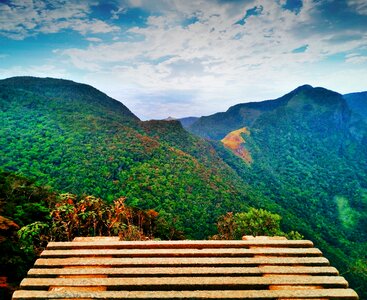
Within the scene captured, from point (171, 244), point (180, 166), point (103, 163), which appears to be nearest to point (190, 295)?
point (171, 244)

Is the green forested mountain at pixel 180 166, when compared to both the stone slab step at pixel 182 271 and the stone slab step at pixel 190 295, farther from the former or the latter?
the stone slab step at pixel 190 295

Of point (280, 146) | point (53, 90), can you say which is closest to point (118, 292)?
point (53, 90)

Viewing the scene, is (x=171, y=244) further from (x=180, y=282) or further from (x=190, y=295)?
(x=190, y=295)

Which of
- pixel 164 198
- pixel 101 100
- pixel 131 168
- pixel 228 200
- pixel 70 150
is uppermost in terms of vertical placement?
pixel 101 100

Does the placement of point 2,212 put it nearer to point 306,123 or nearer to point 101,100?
point 101,100

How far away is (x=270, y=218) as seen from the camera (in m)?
18.0

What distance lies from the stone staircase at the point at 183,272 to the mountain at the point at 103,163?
18.5 meters

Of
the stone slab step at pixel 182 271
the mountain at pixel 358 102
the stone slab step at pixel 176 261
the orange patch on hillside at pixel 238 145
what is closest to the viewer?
the stone slab step at pixel 182 271

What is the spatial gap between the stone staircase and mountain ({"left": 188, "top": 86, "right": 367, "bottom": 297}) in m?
25.2

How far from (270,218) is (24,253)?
17.1 m

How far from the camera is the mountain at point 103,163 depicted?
2356 cm

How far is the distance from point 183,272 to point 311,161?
81978 millimetres

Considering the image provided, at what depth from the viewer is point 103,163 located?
92.3 feet

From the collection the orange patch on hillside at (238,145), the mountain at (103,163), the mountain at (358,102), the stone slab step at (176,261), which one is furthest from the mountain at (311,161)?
the mountain at (358,102)
